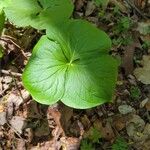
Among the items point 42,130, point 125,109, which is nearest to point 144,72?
point 125,109

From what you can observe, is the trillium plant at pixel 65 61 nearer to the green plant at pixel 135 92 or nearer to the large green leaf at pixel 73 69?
the large green leaf at pixel 73 69

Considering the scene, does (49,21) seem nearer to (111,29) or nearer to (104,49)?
(104,49)

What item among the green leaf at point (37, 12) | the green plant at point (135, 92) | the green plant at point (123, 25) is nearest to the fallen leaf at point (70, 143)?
the green plant at point (135, 92)

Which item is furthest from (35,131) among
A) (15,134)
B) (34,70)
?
(34,70)

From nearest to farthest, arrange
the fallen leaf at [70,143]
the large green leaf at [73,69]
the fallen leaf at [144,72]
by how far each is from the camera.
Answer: the large green leaf at [73,69], the fallen leaf at [70,143], the fallen leaf at [144,72]

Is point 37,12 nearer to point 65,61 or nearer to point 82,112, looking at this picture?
point 65,61

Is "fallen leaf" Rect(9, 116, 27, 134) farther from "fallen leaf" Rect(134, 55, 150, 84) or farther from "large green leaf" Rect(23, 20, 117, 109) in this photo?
"fallen leaf" Rect(134, 55, 150, 84)

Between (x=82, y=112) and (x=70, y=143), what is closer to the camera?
(x=70, y=143)

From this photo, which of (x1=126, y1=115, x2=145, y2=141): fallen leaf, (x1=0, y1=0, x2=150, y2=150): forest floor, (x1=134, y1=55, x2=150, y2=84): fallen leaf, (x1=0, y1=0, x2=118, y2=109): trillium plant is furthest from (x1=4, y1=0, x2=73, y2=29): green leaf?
(x1=126, y1=115, x2=145, y2=141): fallen leaf
